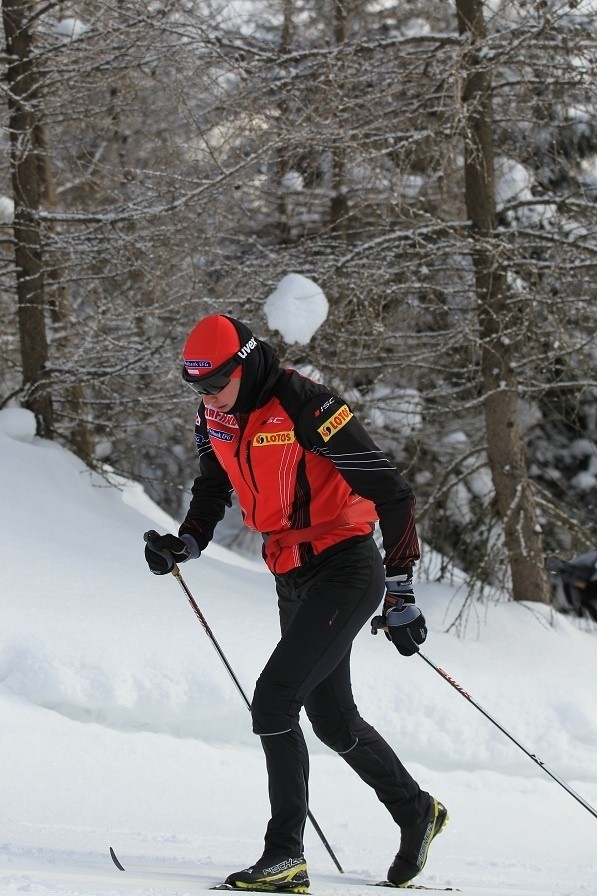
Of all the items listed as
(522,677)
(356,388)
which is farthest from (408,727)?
(356,388)

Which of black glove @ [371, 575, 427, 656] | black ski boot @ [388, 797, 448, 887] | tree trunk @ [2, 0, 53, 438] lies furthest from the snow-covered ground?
black glove @ [371, 575, 427, 656]

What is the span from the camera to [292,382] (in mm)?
3393

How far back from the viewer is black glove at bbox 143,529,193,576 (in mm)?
3826

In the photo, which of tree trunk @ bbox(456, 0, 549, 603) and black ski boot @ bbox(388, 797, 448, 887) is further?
tree trunk @ bbox(456, 0, 549, 603)

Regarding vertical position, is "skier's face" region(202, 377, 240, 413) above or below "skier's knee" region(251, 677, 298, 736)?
above

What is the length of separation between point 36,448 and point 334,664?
4804 mm

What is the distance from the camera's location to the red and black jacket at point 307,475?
10.9 feet

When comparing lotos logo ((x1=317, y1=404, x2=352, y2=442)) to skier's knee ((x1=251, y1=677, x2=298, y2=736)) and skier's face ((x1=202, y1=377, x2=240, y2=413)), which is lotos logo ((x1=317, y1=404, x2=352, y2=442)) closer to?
skier's face ((x1=202, y1=377, x2=240, y2=413))

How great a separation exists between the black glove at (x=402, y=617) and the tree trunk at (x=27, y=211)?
16.3 ft

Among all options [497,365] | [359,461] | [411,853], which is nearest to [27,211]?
[497,365]

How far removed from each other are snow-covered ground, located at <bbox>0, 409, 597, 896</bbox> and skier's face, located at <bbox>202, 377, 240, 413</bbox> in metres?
1.45

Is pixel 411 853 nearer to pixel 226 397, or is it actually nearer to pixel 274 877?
pixel 274 877

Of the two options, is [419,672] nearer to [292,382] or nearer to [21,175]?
[292,382]

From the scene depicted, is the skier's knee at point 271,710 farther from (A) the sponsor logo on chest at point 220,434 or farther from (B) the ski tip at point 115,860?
(A) the sponsor logo on chest at point 220,434
